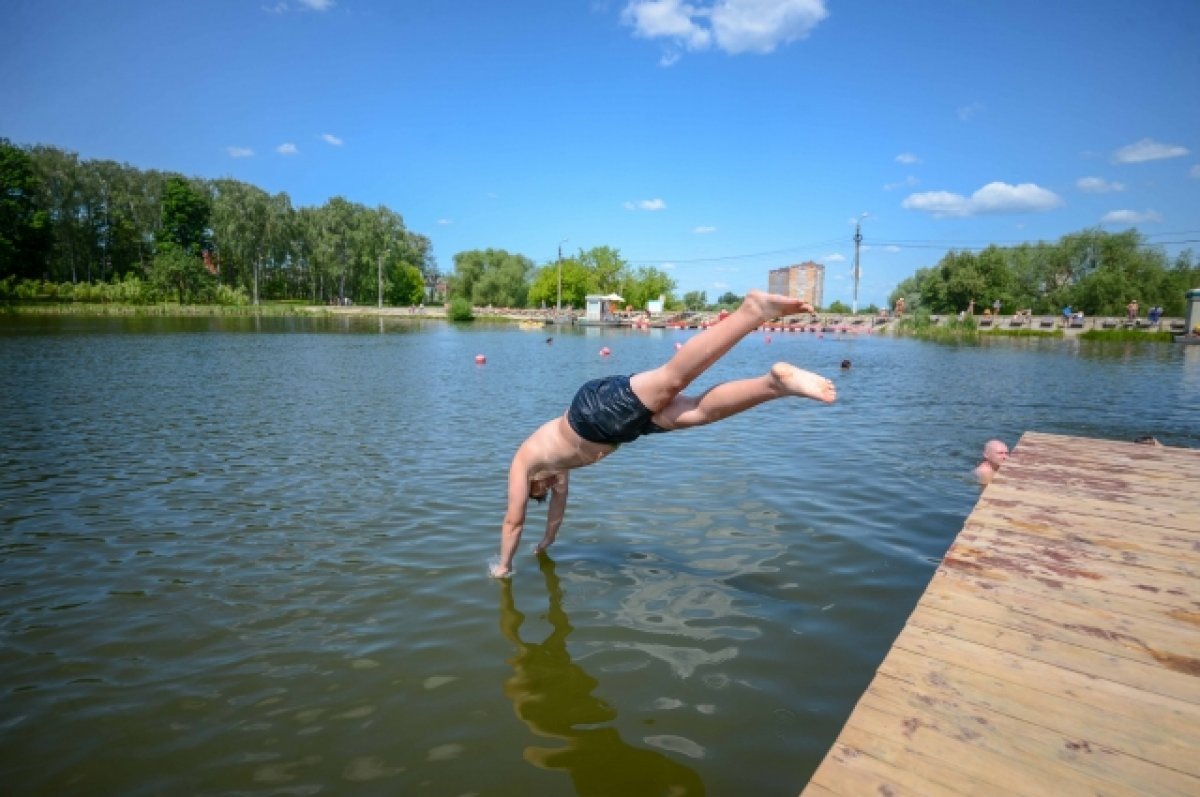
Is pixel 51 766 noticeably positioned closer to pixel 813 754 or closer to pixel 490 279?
pixel 813 754

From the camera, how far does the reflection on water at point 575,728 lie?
3594mm

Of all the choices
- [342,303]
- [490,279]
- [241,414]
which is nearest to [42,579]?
[241,414]

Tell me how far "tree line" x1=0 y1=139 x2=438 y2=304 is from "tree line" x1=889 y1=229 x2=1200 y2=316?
9071cm

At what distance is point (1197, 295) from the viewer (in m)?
48.1

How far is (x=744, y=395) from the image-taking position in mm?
4570

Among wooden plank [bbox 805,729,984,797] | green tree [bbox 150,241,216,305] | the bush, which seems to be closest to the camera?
wooden plank [bbox 805,729,984,797]

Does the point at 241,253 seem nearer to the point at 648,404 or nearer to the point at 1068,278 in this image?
the point at 648,404

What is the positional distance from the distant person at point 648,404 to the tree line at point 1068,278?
82.7 metres

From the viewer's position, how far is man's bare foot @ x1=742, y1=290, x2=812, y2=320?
14.3ft

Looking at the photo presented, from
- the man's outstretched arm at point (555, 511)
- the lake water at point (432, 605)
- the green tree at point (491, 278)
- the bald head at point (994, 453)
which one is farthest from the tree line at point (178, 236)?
the bald head at point (994, 453)

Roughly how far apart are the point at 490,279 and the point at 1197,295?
109 m

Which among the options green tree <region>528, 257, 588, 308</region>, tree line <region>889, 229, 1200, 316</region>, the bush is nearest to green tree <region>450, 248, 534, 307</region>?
green tree <region>528, 257, 588, 308</region>

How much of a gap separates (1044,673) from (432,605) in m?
4.75

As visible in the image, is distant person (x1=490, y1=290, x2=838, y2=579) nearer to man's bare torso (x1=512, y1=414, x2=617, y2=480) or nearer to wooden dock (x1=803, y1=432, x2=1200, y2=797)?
man's bare torso (x1=512, y1=414, x2=617, y2=480)
